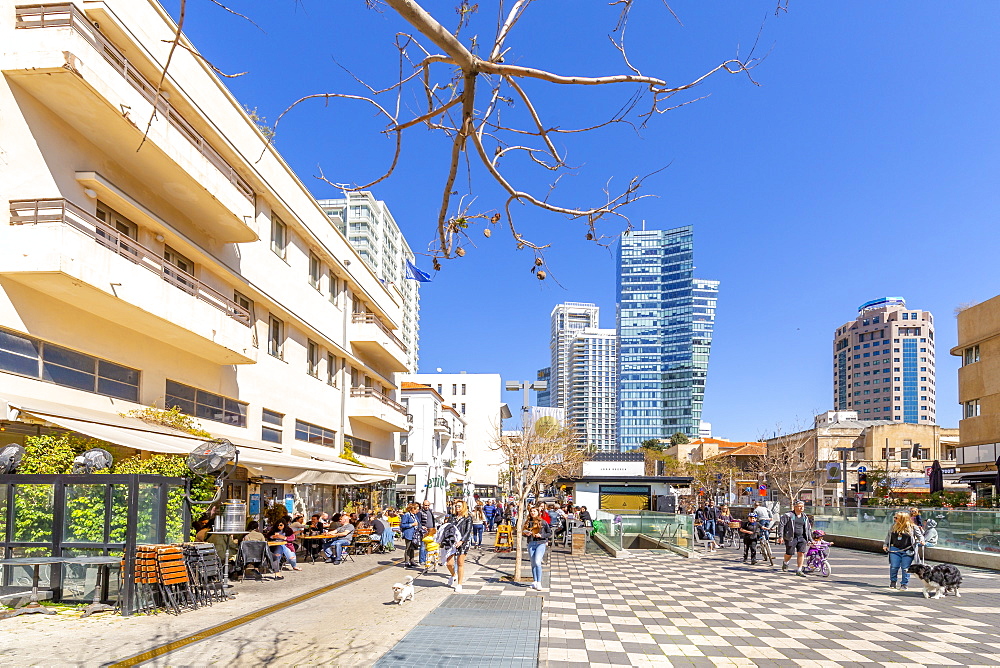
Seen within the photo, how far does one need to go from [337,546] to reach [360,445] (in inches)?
685

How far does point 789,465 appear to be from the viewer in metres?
54.3

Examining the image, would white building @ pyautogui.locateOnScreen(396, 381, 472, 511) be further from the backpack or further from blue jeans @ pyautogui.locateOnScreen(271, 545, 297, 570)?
the backpack

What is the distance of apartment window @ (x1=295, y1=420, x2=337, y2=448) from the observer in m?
27.7

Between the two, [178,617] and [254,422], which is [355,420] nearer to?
[254,422]

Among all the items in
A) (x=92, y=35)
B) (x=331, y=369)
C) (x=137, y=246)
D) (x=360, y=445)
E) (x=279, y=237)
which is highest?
(x=92, y=35)

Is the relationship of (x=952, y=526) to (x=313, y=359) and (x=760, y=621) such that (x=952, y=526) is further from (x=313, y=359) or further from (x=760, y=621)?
(x=313, y=359)

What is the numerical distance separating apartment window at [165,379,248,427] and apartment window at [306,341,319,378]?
6722 mm

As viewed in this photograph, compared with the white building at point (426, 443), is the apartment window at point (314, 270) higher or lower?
higher

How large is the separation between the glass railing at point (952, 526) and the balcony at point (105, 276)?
68.3ft

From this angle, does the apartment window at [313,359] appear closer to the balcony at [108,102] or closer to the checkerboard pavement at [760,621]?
the balcony at [108,102]

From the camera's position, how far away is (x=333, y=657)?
7770mm

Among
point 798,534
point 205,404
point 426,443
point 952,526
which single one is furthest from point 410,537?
point 426,443

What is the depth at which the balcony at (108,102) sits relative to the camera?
12891mm

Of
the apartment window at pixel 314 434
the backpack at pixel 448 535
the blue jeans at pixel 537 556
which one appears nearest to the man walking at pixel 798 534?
the blue jeans at pixel 537 556
